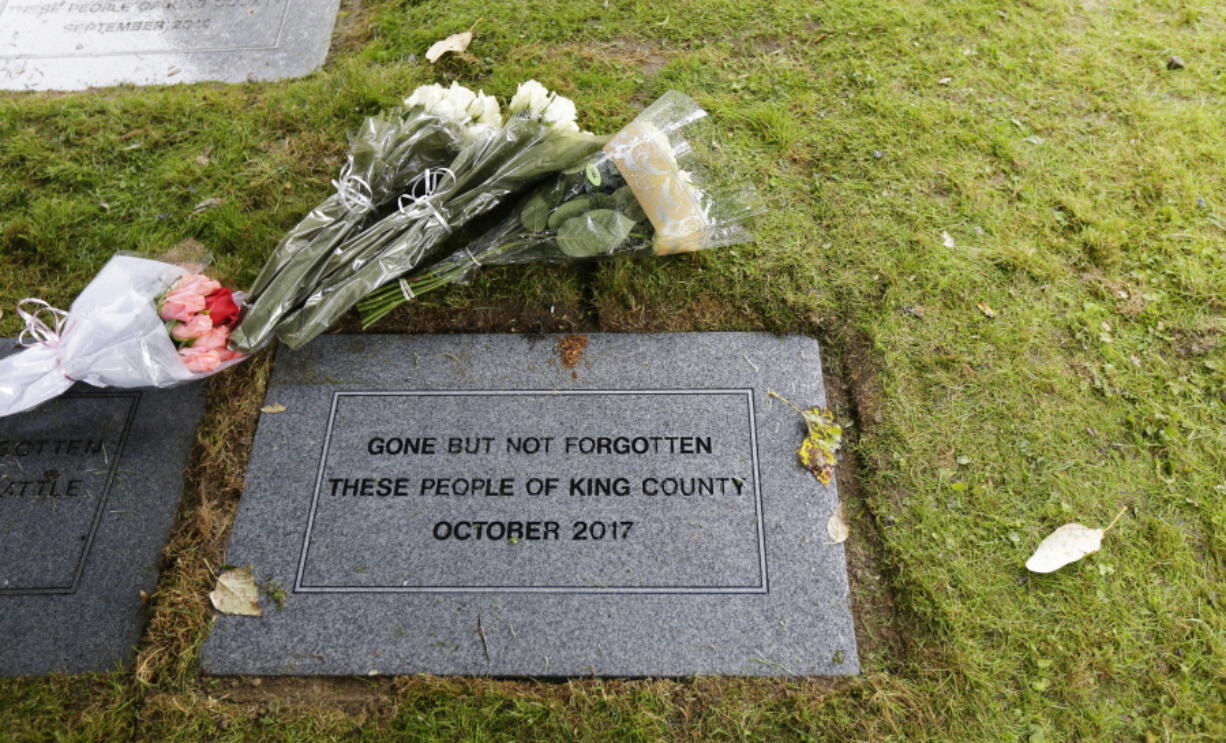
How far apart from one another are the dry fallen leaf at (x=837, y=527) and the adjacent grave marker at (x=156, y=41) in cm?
347

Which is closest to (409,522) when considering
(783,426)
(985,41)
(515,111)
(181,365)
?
(181,365)

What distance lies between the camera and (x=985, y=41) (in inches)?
147

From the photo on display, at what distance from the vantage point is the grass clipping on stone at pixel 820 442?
8.11 ft

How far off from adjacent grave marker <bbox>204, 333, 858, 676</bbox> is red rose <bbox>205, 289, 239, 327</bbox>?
0.90ft

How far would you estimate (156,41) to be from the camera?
12.5 ft

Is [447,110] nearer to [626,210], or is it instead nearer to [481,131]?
[481,131]

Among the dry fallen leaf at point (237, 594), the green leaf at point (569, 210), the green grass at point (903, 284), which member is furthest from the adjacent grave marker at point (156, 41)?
the dry fallen leaf at point (237, 594)

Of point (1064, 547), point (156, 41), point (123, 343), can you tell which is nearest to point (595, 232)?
point (123, 343)

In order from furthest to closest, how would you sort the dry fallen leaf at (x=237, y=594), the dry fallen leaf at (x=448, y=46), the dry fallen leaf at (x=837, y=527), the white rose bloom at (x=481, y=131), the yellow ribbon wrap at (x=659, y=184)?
1. the dry fallen leaf at (x=448, y=46)
2. the white rose bloom at (x=481, y=131)
3. the yellow ribbon wrap at (x=659, y=184)
4. the dry fallen leaf at (x=837, y=527)
5. the dry fallen leaf at (x=237, y=594)

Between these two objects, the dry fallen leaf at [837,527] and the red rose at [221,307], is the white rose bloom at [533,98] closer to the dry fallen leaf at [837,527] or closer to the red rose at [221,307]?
the red rose at [221,307]

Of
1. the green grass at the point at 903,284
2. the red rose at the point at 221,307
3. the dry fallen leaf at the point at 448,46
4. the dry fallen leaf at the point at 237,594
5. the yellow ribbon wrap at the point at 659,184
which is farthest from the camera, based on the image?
the dry fallen leaf at the point at 448,46

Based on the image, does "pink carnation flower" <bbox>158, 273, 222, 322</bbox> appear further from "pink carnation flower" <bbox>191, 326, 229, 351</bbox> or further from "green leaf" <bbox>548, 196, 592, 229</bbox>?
"green leaf" <bbox>548, 196, 592, 229</bbox>

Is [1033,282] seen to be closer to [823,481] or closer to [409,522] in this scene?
[823,481]

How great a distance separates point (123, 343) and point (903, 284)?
2.98 m
